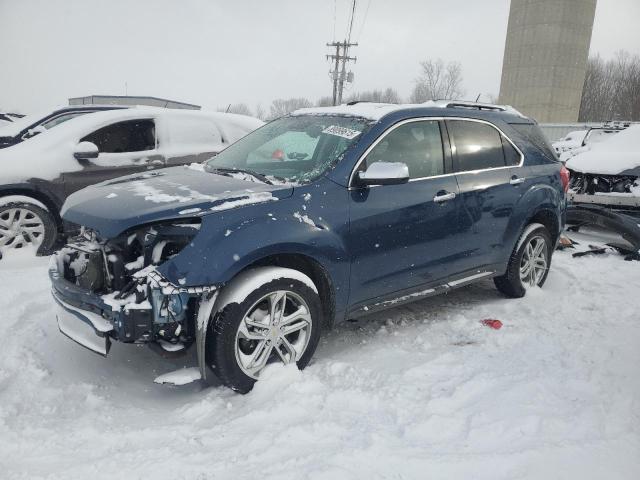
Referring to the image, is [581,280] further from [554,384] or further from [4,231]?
[4,231]

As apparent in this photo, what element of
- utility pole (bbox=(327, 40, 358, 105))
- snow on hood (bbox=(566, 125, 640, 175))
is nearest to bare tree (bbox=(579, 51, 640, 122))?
utility pole (bbox=(327, 40, 358, 105))

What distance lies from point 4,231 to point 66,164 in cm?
96

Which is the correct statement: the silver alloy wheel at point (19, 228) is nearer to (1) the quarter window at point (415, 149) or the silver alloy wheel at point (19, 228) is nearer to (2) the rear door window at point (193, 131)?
(2) the rear door window at point (193, 131)

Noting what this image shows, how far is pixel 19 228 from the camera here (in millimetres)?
5473

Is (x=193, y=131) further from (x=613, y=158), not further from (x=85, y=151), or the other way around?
(x=613, y=158)

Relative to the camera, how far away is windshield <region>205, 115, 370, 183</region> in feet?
11.4

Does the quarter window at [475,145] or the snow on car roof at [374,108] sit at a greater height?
the snow on car roof at [374,108]

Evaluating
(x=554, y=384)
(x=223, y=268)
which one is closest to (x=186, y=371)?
(x=223, y=268)

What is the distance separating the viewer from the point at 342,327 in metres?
4.16

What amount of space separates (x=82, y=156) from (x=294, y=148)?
3.03 m

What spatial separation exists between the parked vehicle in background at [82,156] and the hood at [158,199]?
2.47 metres

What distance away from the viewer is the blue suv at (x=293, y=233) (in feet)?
9.11

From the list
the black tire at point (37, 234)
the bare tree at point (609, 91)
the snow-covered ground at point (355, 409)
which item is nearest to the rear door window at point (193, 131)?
the black tire at point (37, 234)

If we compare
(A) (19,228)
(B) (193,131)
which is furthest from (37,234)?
(B) (193,131)
